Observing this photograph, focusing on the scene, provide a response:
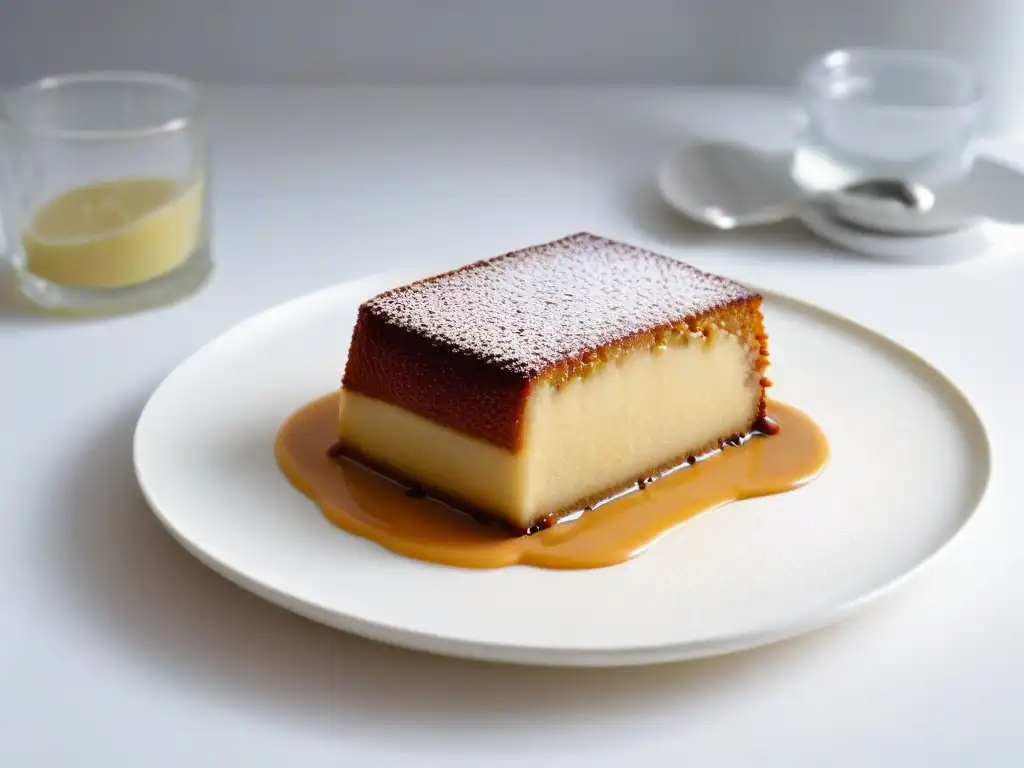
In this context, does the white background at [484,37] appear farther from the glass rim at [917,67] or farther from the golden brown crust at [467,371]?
the golden brown crust at [467,371]

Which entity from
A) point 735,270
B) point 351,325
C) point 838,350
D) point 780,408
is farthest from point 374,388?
point 735,270

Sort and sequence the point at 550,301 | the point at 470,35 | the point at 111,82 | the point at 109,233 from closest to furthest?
1. the point at 550,301
2. the point at 109,233
3. the point at 111,82
4. the point at 470,35

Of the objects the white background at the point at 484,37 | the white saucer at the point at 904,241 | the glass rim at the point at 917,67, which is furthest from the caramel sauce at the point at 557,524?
the white background at the point at 484,37

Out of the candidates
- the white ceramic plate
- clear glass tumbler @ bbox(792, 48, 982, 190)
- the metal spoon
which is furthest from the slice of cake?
clear glass tumbler @ bbox(792, 48, 982, 190)

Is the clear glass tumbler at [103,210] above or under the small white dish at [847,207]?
under

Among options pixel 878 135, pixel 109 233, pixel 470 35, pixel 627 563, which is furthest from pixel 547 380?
pixel 470 35

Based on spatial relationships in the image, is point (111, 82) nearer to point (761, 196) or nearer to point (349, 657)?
point (761, 196)

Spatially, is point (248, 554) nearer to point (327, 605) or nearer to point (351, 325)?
point (327, 605)
